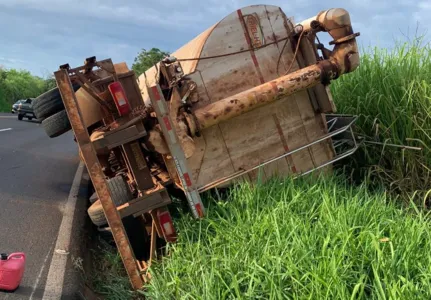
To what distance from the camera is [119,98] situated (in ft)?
12.3

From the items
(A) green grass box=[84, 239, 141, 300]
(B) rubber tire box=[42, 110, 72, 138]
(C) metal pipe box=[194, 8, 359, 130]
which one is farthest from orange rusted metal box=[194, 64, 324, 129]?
(B) rubber tire box=[42, 110, 72, 138]

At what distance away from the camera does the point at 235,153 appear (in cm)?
422

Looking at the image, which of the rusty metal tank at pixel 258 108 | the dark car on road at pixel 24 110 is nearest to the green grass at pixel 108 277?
the rusty metal tank at pixel 258 108

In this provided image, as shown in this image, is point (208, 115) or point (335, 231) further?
point (208, 115)

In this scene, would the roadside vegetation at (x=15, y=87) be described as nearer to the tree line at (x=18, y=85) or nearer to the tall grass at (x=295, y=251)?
the tree line at (x=18, y=85)

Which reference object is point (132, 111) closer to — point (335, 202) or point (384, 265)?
point (335, 202)

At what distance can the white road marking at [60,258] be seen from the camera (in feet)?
11.5

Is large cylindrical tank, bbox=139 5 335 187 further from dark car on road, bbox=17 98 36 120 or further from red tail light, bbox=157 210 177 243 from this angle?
dark car on road, bbox=17 98 36 120

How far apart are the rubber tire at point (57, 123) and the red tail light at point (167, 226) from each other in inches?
80.6

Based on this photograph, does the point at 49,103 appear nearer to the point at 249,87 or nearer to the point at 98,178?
the point at 98,178

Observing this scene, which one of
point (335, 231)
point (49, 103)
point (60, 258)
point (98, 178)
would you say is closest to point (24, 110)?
point (49, 103)

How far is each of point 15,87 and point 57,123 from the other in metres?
42.6

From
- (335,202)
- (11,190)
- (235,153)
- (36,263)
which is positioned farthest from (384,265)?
(11,190)

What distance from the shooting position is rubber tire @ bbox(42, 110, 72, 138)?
517 centimetres
